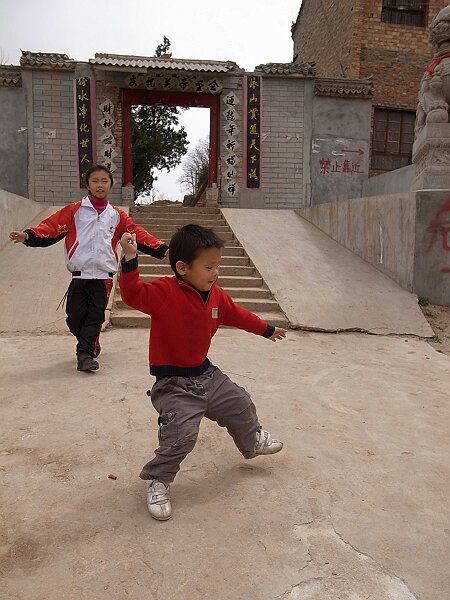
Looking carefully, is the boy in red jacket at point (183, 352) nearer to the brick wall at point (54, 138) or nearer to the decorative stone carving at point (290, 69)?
the brick wall at point (54, 138)

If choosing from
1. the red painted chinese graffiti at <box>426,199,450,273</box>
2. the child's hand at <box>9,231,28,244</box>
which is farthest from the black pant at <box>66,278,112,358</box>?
the red painted chinese graffiti at <box>426,199,450,273</box>

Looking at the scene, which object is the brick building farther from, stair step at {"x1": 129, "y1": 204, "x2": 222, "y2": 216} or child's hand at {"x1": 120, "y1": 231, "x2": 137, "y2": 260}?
child's hand at {"x1": 120, "y1": 231, "x2": 137, "y2": 260}

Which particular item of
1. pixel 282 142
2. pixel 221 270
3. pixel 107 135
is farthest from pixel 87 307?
pixel 282 142

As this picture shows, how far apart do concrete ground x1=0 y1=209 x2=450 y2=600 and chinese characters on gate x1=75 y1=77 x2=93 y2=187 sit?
9.34 metres

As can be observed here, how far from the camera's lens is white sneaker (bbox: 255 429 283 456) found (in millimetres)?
2123

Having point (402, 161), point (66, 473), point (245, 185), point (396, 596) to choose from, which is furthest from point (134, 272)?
point (402, 161)

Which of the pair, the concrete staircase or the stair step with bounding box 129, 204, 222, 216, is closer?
the concrete staircase

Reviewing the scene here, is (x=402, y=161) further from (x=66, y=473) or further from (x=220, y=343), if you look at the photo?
(x=66, y=473)

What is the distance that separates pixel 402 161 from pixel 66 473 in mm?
13999

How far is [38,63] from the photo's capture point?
444 inches

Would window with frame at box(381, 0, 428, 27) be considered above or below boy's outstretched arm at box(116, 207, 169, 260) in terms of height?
above

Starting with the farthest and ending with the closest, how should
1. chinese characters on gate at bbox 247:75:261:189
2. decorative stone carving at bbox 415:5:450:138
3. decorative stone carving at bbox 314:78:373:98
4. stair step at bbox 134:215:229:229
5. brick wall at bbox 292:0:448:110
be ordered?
1. brick wall at bbox 292:0:448:110
2. decorative stone carving at bbox 314:78:373:98
3. chinese characters on gate at bbox 247:75:261:189
4. stair step at bbox 134:215:229:229
5. decorative stone carving at bbox 415:5:450:138

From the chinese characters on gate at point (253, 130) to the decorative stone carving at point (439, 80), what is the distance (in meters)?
6.33

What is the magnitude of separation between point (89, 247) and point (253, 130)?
9616 mm
